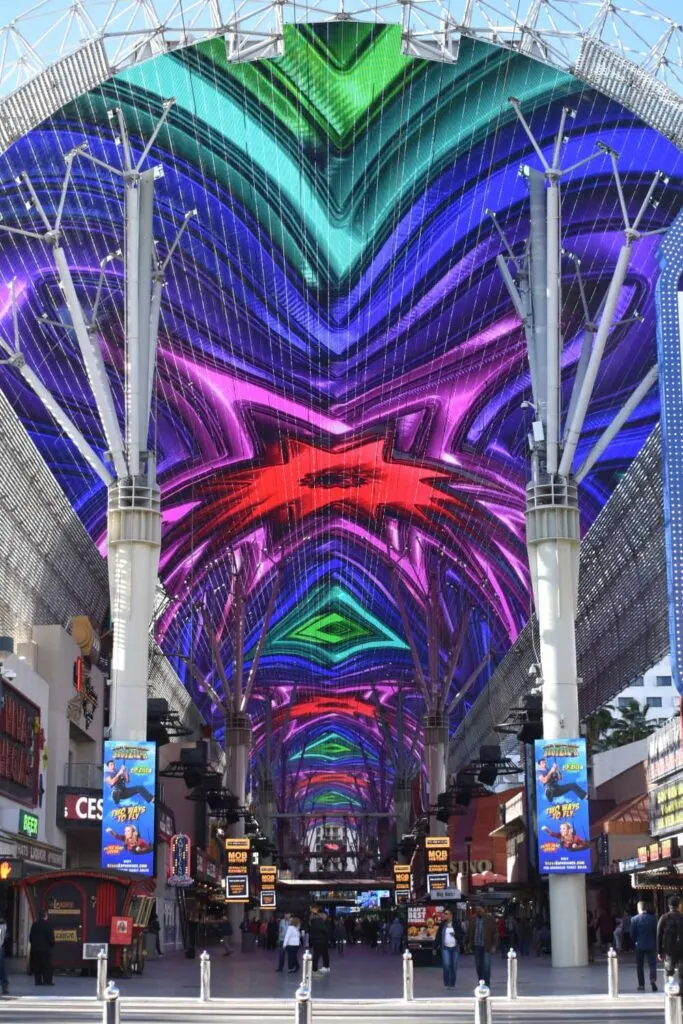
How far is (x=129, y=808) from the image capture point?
3375cm

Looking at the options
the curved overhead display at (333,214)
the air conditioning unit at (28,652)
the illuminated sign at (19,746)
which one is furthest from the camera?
the air conditioning unit at (28,652)

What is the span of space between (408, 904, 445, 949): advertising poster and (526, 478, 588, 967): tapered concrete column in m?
5.26

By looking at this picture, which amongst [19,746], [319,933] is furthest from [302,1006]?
[19,746]

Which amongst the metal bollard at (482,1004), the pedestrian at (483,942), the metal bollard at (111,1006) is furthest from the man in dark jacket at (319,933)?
the metal bollard at (111,1006)

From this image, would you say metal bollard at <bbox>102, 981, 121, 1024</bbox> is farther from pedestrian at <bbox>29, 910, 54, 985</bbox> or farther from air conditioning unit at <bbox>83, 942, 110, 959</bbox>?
air conditioning unit at <bbox>83, 942, 110, 959</bbox>

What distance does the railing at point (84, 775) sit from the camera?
47.1 metres

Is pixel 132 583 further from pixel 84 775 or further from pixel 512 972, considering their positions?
pixel 512 972

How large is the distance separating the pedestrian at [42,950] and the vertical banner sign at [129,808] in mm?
6399

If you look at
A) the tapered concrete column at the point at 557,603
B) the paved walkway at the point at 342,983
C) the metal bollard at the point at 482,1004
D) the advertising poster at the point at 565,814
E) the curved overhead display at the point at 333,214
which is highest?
the curved overhead display at the point at 333,214

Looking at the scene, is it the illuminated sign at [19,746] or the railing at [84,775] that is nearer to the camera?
the illuminated sign at [19,746]

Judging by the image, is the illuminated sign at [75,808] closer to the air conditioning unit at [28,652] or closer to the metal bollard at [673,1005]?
the air conditioning unit at [28,652]

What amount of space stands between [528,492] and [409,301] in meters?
12.1

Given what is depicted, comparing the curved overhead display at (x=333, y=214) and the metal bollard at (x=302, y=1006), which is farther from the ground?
the curved overhead display at (x=333, y=214)

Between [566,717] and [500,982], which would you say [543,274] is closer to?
[566,717]
